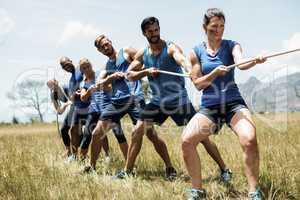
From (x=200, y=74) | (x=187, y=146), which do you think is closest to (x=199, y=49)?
(x=200, y=74)

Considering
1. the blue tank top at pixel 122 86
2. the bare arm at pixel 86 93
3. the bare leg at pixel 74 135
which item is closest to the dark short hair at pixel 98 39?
the blue tank top at pixel 122 86

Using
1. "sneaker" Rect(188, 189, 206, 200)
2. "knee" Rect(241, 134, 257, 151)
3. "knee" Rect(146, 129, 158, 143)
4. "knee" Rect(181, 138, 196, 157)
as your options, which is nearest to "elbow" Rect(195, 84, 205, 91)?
"knee" Rect(181, 138, 196, 157)

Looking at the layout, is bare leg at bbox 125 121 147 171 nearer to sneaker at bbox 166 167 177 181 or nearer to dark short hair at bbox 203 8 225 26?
sneaker at bbox 166 167 177 181

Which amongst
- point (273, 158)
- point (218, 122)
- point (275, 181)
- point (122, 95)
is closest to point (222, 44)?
point (218, 122)

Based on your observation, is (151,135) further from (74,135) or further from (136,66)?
(74,135)

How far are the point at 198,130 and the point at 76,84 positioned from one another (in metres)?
4.31

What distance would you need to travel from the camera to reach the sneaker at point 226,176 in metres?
5.51

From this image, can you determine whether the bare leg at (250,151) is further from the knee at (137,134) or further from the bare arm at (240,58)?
the knee at (137,134)

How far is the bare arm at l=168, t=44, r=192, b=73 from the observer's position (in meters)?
5.45

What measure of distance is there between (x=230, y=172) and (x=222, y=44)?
1.91 meters

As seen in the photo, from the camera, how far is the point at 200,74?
15.7 feet

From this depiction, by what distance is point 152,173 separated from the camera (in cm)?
670

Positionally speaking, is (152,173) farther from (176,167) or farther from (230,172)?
(230,172)

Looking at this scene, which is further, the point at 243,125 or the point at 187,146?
the point at 187,146
